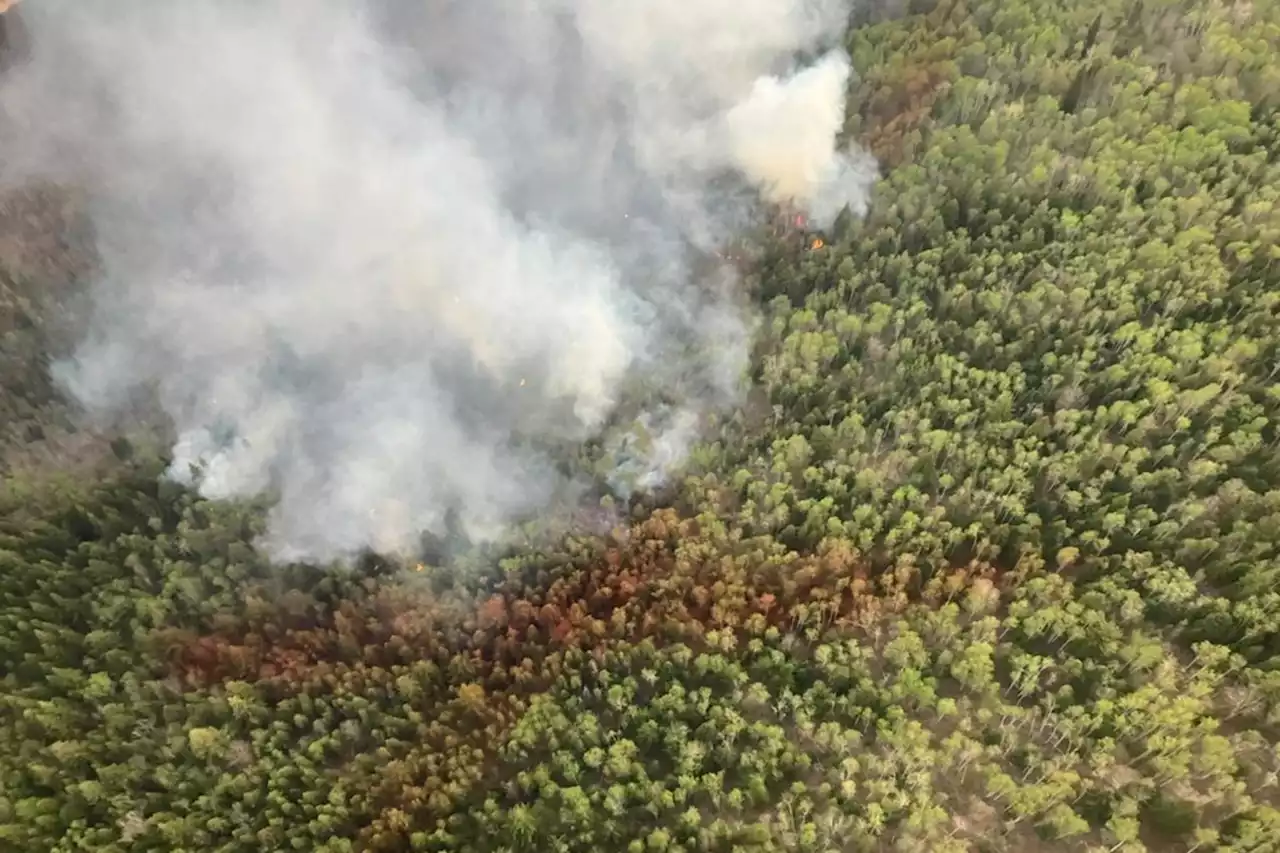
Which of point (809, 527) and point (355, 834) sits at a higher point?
point (809, 527)

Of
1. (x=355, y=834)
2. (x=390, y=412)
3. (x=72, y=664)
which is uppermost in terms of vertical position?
(x=390, y=412)

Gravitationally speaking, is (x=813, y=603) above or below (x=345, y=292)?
below

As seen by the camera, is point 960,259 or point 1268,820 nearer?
point 1268,820

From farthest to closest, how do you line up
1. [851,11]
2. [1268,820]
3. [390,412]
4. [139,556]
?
[851,11] < [390,412] < [139,556] < [1268,820]

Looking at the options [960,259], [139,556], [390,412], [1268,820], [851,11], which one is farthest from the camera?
[851,11]

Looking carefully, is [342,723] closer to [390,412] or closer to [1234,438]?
[390,412]

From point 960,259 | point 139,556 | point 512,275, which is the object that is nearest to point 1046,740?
point 960,259
